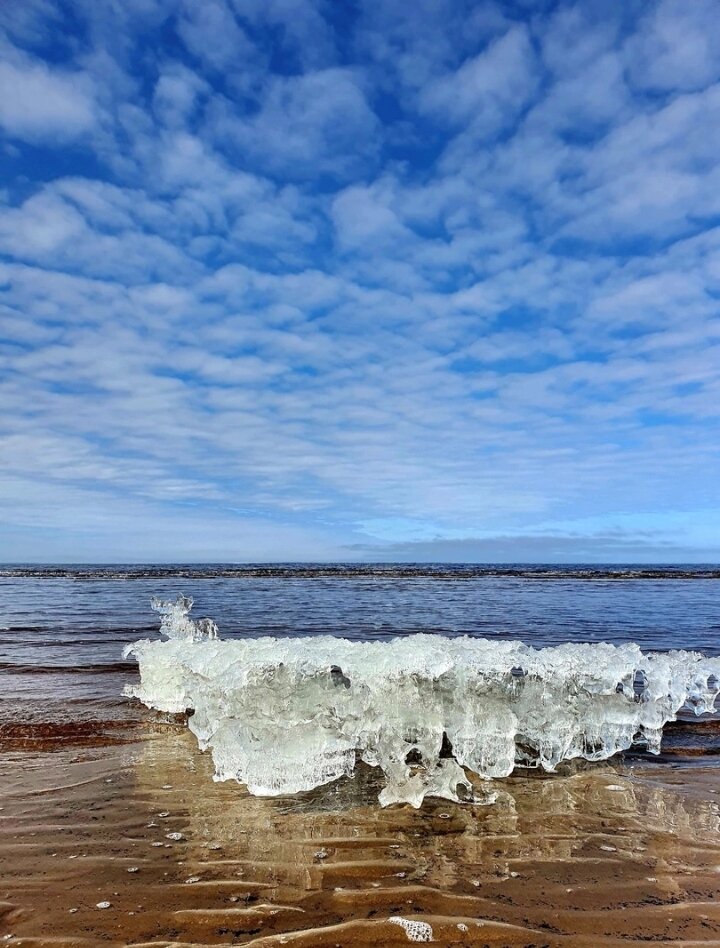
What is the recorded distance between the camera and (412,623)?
14602 millimetres

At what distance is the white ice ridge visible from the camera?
4.46 metres

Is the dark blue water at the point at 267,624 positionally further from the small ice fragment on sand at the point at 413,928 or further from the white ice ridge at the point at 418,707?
the small ice fragment on sand at the point at 413,928

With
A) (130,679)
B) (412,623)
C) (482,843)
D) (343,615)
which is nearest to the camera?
(482,843)

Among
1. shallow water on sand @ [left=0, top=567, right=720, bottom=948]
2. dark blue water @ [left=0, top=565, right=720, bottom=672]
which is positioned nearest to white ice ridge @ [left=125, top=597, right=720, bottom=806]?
shallow water on sand @ [left=0, top=567, right=720, bottom=948]

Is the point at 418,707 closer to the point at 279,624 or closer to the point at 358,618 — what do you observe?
the point at 279,624

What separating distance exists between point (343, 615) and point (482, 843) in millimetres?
12880

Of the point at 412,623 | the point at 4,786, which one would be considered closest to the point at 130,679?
the point at 4,786

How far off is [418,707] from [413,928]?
80.7 inches

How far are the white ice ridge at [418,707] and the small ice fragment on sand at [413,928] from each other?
4.45 feet

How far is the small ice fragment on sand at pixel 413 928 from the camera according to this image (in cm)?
267

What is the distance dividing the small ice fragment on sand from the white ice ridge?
1356 millimetres

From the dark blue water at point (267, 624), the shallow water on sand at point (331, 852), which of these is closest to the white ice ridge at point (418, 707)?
the shallow water on sand at point (331, 852)

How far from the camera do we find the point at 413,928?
2.72m

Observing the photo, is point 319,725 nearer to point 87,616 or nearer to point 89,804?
point 89,804
